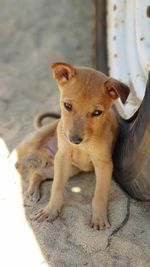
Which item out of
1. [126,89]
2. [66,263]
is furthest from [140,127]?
[66,263]

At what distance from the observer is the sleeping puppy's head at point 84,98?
2951 millimetres

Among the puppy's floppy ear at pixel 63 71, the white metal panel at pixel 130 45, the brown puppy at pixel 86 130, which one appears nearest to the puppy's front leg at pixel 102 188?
the brown puppy at pixel 86 130

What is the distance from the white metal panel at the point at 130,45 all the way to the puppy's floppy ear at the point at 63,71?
81 cm

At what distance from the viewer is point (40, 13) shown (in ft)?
19.5

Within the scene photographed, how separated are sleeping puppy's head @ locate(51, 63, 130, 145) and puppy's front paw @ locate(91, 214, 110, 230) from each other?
1.49 ft

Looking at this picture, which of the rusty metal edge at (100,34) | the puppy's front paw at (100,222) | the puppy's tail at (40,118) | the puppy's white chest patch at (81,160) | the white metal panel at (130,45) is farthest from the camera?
the rusty metal edge at (100,34)

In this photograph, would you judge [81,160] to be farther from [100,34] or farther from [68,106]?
[100,34]

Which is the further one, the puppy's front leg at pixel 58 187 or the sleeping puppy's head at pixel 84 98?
the puppy's front leg at pixel 58 187

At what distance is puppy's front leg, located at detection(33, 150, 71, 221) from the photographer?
3240 mm

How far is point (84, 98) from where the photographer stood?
295 centimetres

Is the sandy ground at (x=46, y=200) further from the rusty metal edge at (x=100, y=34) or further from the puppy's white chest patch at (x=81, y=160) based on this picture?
the rusty metal edge at (x=100, y=34)

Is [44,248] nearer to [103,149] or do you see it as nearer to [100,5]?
[103,149]

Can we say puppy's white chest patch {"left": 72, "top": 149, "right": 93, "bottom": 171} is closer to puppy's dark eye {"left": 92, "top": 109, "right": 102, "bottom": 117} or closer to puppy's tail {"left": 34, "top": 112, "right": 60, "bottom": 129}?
puppy's dark eye {"left": 92, "top": 109, "right": 102, "bottom": 117}

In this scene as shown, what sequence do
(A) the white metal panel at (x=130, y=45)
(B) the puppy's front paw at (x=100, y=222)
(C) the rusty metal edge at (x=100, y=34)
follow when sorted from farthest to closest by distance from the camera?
(C) the rusty metal edge at (x=100, y=34)
(A) the white metal panel at (x=130, y=45)
(B) the puppy's front paw at (x=100, y=222)
